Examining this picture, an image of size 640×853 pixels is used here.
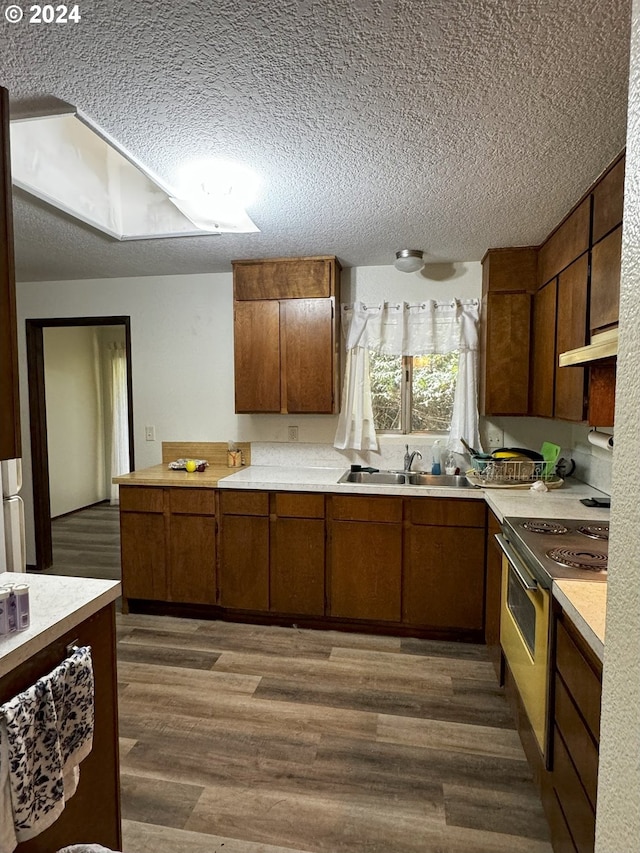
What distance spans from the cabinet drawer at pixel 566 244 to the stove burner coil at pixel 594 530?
120cm

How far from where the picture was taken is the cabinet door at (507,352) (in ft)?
9.48

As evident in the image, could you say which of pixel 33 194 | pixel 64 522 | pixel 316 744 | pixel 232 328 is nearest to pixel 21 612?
pixel 316 744

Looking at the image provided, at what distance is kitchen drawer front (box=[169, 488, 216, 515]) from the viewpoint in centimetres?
296

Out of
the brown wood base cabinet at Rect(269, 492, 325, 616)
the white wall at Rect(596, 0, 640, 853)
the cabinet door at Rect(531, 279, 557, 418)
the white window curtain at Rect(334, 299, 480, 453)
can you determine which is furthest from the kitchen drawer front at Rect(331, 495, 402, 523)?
the white wall at Rect(596, 0, 640, 853)

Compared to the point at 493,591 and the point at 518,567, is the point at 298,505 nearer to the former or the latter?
the point at 493,591

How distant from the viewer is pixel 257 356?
3.17 m

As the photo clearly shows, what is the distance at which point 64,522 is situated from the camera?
518cm

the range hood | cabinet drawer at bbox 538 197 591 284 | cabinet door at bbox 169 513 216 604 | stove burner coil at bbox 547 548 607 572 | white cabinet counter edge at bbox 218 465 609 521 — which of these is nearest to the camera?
the range hood

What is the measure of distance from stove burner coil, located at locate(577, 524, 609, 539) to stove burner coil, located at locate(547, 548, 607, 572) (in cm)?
22

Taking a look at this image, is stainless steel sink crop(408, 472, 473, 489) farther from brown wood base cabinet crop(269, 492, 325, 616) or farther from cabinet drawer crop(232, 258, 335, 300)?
cabinet drawer crop(232, 258, 335, 300)

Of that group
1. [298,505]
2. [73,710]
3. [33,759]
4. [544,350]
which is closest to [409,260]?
[544,350]

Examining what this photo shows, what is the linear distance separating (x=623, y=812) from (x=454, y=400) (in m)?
2.74

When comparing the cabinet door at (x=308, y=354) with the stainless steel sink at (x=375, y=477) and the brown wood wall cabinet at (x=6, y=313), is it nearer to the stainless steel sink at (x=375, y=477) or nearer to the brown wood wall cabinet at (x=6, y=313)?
the stainless steel sink at (x=375, y=477)

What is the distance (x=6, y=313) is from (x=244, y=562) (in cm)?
216
